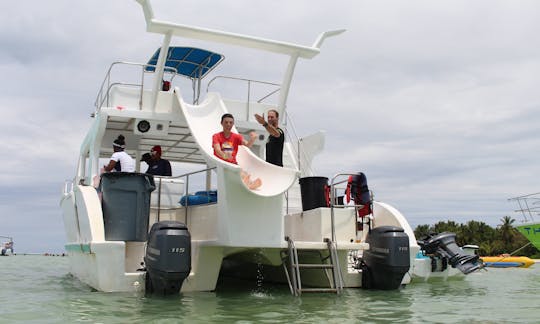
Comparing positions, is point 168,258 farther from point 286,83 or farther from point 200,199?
point 286,83

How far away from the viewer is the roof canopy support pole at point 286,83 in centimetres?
941

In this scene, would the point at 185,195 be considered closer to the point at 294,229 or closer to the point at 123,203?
the point at 123,203

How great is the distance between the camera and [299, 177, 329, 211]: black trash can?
896 centimetres

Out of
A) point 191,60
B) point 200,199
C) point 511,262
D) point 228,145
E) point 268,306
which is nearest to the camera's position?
point 268,306

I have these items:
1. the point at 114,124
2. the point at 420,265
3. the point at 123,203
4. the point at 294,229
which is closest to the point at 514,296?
the point at 420,265

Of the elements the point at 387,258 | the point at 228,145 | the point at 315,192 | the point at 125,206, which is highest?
the point at 228,145

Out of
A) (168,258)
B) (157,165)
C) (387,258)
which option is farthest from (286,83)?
(168,258)

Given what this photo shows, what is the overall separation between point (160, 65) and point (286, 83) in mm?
2284

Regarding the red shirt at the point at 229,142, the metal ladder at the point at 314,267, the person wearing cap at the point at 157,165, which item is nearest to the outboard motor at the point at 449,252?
the metal ladder at the point at 314,267

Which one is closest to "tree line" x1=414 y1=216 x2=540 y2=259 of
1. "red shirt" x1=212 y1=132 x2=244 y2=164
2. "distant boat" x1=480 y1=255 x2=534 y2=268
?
"distant boat" x1=480 y1=255 x2=534 y2=268

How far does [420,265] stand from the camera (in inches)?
374

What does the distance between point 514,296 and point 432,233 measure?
2578mm

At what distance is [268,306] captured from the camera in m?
6.14

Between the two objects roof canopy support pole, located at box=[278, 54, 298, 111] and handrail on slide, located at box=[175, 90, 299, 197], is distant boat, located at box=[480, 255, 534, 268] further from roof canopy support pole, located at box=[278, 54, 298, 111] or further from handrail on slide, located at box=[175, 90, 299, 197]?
handrail on slide, located at box=[175, 90, 299, 197]
